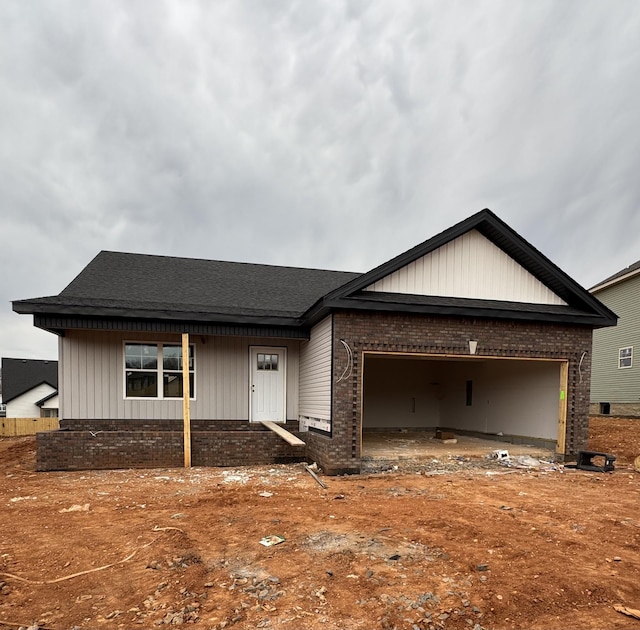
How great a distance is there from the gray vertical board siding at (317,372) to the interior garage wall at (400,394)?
4.67 m

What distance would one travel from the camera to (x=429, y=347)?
355 inches

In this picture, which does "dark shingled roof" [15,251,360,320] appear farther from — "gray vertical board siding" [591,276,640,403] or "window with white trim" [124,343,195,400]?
"gray vertical board siding" [591,276,640,403]

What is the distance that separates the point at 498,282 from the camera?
9.91 metres

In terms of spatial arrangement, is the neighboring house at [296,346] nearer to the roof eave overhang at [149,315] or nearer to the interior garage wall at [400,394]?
the roof eave overhang at [149,315]

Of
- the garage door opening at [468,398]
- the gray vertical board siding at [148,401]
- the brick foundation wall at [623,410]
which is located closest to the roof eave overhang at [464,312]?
the garage door opening at [468,398]

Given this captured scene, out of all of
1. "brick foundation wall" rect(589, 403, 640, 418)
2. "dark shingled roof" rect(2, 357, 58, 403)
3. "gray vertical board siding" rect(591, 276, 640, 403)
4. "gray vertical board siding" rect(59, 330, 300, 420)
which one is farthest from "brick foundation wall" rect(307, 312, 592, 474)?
"dark shingled roof" rect(2, 357, 58, 403)

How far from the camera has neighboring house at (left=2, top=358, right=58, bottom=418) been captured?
34.3 metres

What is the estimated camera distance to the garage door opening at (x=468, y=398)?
10.6 m

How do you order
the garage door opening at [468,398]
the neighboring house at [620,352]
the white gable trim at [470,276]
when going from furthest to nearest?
the neighboring house at [620,352] < the garage door opening at [468,398] < the white gable trim at [470,276]

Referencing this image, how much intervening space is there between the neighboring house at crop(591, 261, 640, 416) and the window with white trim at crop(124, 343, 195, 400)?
20.2m

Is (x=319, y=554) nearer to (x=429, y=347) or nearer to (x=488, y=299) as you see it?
(x=429, y=347)

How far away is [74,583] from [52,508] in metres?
3.12

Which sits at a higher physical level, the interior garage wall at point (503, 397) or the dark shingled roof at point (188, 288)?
the dark shingled roof at point (188, 288)

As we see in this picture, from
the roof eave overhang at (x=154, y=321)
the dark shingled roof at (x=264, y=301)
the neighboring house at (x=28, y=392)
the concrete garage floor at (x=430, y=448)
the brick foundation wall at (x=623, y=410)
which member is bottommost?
the neighboring house at (x=28, y=392)
